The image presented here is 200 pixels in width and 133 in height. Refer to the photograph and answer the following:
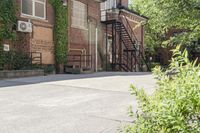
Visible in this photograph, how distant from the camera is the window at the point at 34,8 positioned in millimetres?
16478

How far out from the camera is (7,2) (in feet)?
48.8

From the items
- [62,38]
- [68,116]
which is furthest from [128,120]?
[62,38]

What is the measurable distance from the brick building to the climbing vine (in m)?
0.55

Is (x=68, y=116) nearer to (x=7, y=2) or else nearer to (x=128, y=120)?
(x=128, y=120)

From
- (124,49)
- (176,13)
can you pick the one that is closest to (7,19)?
(176,13)

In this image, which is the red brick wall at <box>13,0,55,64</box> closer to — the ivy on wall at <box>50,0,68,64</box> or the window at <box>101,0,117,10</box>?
the ivy on wall at <box>50,0,68,64</box>

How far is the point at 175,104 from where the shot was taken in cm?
209

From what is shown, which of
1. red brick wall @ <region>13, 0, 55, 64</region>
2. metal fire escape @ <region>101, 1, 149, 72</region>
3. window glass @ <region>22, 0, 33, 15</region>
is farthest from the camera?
metal fire escape @ <region>101, 1, 149, 72</region>

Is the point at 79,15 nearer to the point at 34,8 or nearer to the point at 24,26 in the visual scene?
the point at 34,8

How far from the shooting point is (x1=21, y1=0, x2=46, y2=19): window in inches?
649

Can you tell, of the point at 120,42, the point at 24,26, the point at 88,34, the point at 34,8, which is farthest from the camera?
the point at 120,42

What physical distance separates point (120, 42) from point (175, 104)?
2254 cm

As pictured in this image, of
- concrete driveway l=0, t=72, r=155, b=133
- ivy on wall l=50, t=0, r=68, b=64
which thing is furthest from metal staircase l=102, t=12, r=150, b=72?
concrete driveway l=0, t=72, r=155, b=133

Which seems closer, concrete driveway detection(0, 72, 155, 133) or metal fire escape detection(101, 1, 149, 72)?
concrete driveway detection(0, 72, 155, 133)
